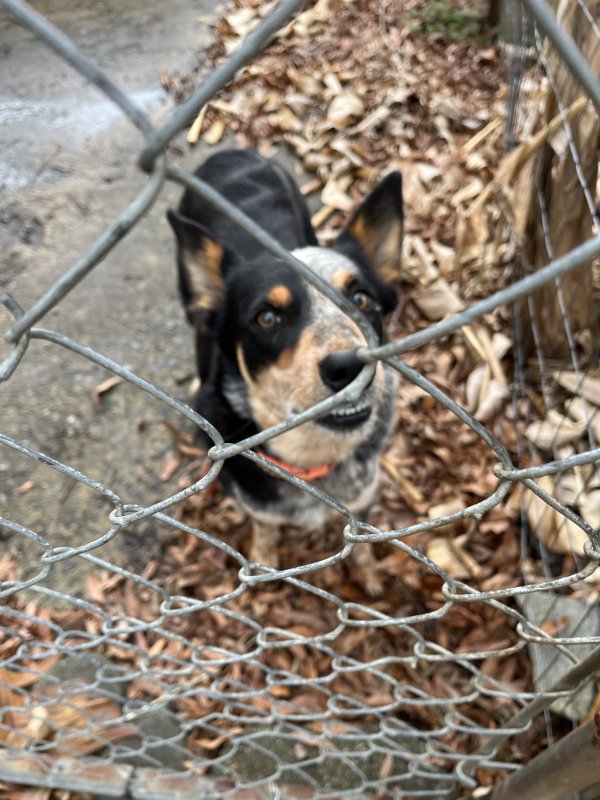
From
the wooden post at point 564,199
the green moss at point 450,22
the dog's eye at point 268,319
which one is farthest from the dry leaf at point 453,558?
the green moss at point 450,22

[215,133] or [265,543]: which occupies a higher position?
[215,133]

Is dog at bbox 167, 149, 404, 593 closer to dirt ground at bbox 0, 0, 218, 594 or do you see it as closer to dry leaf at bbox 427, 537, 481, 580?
dry leaf at bbox 427, 537, 481, 580

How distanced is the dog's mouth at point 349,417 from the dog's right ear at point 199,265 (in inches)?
26.7

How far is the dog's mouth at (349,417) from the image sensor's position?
68.8 inches

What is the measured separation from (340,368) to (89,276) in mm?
2389

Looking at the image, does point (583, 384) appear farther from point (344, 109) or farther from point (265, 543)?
point (344, 109)

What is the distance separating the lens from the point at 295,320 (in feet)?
6.20

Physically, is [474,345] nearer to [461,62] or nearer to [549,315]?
[549,315]

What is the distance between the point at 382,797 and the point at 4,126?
15.2 ft

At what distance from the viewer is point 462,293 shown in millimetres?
3105

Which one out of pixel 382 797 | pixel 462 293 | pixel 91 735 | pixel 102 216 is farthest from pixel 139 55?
pixel 382 797

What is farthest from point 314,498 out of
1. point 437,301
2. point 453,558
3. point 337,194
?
point 337,194

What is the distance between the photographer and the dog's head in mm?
1791

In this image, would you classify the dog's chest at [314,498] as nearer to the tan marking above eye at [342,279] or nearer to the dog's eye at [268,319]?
the dog's eye at [268,319]
